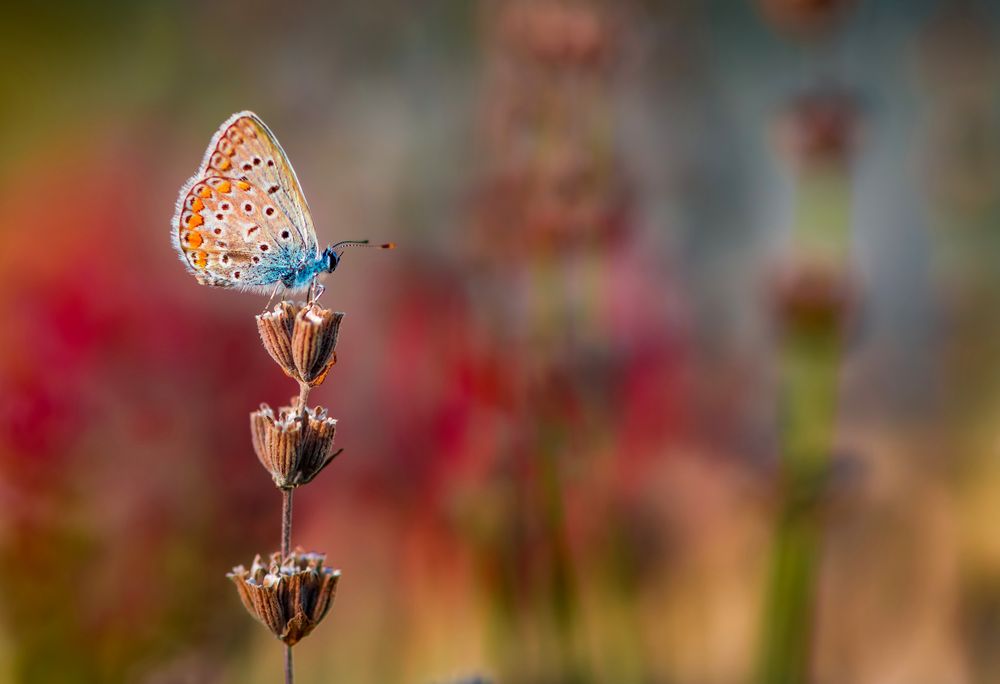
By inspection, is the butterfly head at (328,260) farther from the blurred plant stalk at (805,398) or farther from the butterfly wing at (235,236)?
the blurred plant stalk at (805,398)

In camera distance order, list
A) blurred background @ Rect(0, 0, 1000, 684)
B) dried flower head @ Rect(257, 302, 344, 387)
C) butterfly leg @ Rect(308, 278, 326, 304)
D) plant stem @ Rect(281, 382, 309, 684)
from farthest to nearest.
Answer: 1. blurred background @ Rect(0, 0, 1000, 684)
2. butterfly leg @ Rect(308, 278, 326, 304)
3. dried flower head @ Rect(257, 302, 344, 387)
4. plant stem @ Rect(281, 382, 309, 684)

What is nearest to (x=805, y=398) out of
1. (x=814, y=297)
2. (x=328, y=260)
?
(x=814, y=297)

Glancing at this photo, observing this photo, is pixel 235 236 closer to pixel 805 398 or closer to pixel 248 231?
pixel 248 231

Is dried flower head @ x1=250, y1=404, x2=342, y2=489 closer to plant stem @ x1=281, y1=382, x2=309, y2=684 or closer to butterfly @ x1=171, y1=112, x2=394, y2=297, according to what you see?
plant stem @ x1=281, y1=382, x2=309, y2=684

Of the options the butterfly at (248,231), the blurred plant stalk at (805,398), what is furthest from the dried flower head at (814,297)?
the butterfly at (248,231)

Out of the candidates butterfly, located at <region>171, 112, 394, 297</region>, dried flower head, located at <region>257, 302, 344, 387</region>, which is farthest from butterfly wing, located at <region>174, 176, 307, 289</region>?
dried flower head, located at <region>257, 302, 344, 387</region>

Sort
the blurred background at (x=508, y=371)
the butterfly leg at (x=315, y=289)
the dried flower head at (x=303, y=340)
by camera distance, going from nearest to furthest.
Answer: the dried flower head at (x=303, y=340)
the butterfly leg at (x=315, y=289)
the blurred background at (x=508, y=371)
